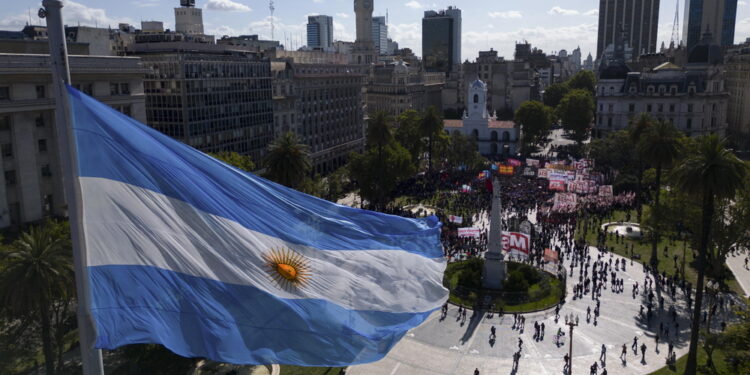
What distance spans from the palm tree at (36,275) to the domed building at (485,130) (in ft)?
296

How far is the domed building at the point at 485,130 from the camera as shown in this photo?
109 meters

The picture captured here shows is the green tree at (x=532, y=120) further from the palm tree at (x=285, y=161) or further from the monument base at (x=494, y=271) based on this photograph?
the palm tree at (x=285, y=161)

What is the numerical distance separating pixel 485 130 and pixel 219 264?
102827 mm

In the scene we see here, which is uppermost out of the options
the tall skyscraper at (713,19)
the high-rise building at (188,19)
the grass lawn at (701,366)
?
the tall skyscraper at (713,19)

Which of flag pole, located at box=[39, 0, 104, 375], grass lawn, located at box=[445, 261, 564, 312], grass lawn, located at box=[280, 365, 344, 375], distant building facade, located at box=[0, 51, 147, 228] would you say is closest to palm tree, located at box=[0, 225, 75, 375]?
grass lawn, located at box=[280, 365, 344, 375]

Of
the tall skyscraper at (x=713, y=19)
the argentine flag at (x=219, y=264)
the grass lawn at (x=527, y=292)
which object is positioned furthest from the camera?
the tall skyscraper at (x=713, y=19)

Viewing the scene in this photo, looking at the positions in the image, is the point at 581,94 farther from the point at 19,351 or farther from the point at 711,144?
the point at 19,351

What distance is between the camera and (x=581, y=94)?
4387 inches

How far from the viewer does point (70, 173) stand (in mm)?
8883

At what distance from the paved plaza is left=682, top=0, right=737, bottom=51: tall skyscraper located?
7022 inches

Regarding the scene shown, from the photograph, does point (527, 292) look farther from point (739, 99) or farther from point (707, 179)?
point (739, 99)

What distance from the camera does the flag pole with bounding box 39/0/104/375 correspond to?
849 centimetres

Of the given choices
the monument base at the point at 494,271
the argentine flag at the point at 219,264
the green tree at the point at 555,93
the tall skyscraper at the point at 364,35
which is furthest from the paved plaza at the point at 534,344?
the tall skyscraper at the point at 364,35

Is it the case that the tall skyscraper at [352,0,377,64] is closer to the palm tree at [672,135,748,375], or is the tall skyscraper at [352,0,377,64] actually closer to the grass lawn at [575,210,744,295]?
the grass lawn at [575,210,744,295]
